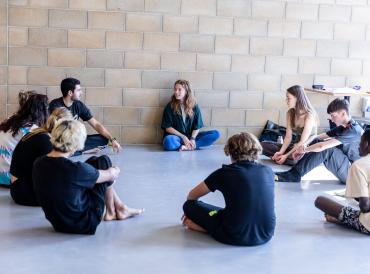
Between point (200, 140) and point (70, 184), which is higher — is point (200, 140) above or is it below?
below

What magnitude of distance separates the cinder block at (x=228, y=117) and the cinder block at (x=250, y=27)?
3.17ft

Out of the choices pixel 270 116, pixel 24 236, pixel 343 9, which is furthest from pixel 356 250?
pixel 343 9

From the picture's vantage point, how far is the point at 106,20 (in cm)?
693

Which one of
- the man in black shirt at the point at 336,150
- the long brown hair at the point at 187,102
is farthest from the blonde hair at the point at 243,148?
the long brown hair at the point at 187,102

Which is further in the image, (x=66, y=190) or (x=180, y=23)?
(x=180, y=23)

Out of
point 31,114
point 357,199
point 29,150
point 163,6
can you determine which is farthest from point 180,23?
point 357,199

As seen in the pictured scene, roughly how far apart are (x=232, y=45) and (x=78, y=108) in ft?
6.90

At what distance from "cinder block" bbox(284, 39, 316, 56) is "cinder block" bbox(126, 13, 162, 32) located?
1621mm

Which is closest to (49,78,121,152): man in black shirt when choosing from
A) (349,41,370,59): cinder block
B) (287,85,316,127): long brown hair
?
(287,85,316,127): long brown hair

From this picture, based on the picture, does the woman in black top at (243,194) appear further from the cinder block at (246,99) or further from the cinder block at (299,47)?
the cinder block at (299,47)

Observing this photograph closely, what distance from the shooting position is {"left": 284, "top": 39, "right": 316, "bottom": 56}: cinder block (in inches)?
292

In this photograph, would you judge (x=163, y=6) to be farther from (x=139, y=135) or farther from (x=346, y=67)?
(x=346, y=67)

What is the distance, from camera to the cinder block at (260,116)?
7465 mm

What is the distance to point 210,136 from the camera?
703cm
